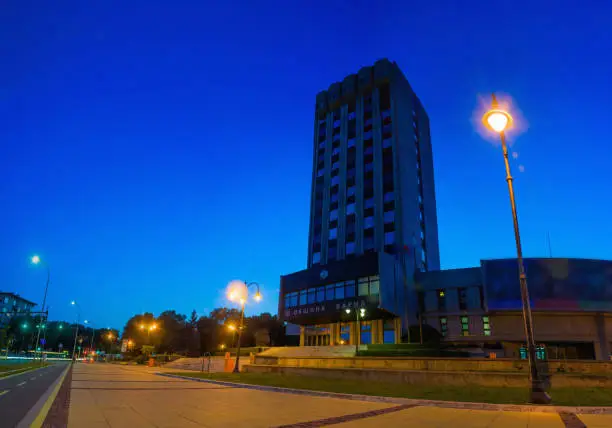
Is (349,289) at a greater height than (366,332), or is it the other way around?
(349,289)

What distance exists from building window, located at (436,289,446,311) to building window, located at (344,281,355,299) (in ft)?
42.7

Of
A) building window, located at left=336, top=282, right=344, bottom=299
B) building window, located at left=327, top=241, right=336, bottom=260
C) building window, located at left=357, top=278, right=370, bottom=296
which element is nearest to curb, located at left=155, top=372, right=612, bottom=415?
building window, located at left=357, top=278, right=370, bottom=296

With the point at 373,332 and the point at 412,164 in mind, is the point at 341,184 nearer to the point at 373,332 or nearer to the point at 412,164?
the point at 412,164

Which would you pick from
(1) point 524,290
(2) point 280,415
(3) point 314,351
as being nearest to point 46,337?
(3) point 314,351

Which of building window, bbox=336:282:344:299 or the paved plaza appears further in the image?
building window, bbox=336:282:344:299

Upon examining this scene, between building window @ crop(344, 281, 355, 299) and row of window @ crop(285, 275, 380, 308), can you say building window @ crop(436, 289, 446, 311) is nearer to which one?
row of window @ crop(285, 275, 380, 308)

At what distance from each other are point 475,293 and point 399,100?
38637 mm

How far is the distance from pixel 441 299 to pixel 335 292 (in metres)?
15.4

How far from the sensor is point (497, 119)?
14.3 m

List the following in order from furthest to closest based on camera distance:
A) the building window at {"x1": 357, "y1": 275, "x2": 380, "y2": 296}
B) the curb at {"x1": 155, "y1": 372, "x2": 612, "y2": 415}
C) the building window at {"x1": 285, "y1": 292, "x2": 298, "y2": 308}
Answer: the building window at {"x1": 285, "y1": 292, "x2": 298, "y2": 308}
the building window at {"x1": 357, "y1": 275, "x2": 380, "y2": 296}
the curb at {"x1": 155, "y1": 372, "x2": 612, "y2": 415}

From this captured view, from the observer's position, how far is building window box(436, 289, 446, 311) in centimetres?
5662

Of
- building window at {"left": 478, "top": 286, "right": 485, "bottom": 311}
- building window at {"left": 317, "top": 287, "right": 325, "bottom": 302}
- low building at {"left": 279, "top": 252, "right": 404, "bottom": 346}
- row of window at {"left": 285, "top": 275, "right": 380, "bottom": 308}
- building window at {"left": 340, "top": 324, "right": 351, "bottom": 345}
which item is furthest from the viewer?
building window at {"left": 340, "top": 324, "right": 351, "bottom": 345}

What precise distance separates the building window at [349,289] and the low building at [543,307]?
14.3 metres

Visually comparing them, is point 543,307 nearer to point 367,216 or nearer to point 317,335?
point 367,216
